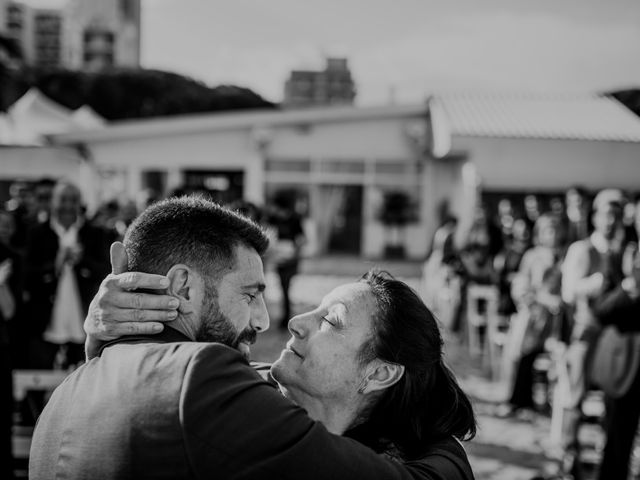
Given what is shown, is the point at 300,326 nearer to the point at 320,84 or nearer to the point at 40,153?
the point at 40,153

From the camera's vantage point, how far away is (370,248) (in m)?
18.6

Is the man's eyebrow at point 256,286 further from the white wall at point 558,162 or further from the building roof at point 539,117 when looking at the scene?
the white wall at point 558,162

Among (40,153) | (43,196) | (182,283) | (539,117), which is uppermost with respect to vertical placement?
(539,117)

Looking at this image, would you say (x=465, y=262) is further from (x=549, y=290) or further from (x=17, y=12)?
(x=17, y=12)

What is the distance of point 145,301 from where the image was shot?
1411mm

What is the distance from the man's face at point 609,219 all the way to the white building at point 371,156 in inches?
411

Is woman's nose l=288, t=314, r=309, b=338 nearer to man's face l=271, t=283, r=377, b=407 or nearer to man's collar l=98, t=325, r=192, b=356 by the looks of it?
man's face l=271, t=283, r=377, b=407

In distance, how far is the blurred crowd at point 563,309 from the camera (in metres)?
4.16

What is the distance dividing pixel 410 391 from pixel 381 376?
0.09 metres

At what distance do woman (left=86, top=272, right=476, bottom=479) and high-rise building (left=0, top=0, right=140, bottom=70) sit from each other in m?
110

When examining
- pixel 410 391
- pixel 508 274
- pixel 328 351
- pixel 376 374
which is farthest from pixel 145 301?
pixel 508 274

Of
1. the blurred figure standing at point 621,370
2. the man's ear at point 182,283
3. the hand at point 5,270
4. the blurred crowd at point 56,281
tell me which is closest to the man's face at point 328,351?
the man's ear at point 182,283

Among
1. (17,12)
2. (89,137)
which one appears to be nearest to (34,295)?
(89,137)

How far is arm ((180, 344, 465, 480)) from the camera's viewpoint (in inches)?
44.8
